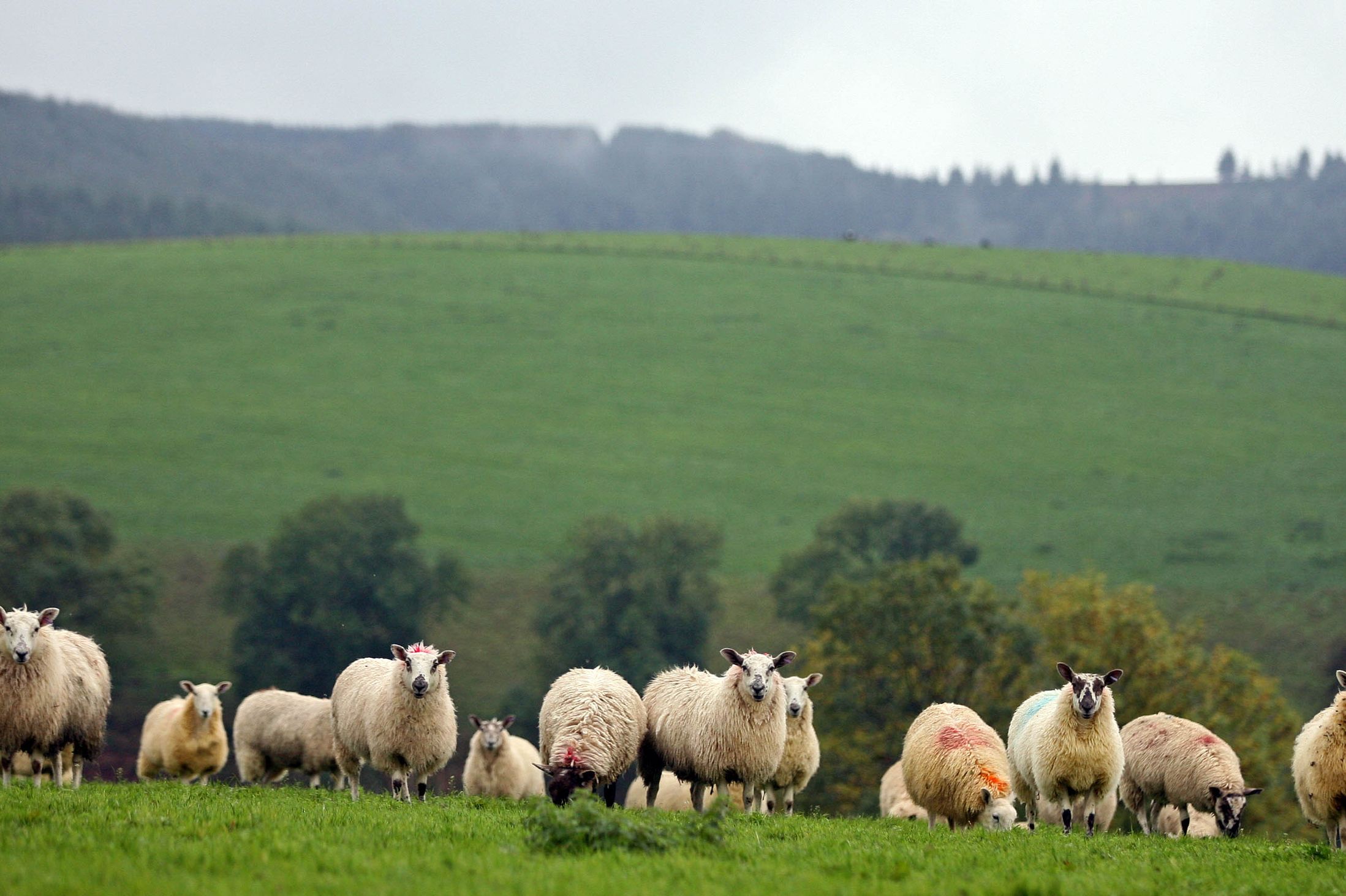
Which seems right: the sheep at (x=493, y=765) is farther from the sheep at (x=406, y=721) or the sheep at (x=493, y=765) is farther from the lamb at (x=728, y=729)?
the lamb at (x=728, y=729)

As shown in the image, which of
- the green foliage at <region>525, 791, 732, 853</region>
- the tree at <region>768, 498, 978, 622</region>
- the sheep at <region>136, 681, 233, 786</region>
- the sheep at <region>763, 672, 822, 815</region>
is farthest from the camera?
the tree at <region>768, 498, 978, 622</region>

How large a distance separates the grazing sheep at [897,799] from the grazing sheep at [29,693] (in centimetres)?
1294

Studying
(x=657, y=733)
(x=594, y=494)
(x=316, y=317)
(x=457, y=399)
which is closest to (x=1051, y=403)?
(x=594, y=494)

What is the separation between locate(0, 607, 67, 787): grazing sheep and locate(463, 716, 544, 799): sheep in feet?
20.4

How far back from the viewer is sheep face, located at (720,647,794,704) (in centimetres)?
1573

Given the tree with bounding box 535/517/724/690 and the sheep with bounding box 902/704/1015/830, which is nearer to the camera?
the sheep with bounding box 902/704/1015/830

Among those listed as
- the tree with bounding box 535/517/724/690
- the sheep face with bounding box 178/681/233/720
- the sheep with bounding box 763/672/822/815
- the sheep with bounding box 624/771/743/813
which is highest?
the sheep face with bounding box 178/681/233/720

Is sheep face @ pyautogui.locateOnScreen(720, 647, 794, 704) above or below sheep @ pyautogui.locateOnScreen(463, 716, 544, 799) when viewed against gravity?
above

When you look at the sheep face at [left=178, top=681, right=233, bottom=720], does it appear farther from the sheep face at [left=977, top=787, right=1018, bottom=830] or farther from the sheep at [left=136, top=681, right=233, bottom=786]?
the sheep face at [left=977, top=787, right=1018, bottom=830]

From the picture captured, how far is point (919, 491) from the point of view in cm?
6919

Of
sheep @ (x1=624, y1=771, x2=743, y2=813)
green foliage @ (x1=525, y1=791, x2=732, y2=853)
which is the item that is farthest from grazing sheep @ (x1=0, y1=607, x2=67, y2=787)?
sheep @ (x1=624, y1=771, x2=743, y2=813)

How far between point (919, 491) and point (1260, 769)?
109ft

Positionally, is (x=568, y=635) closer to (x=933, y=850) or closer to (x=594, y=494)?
(x=594, y=494)

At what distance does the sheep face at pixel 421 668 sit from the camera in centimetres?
1638
